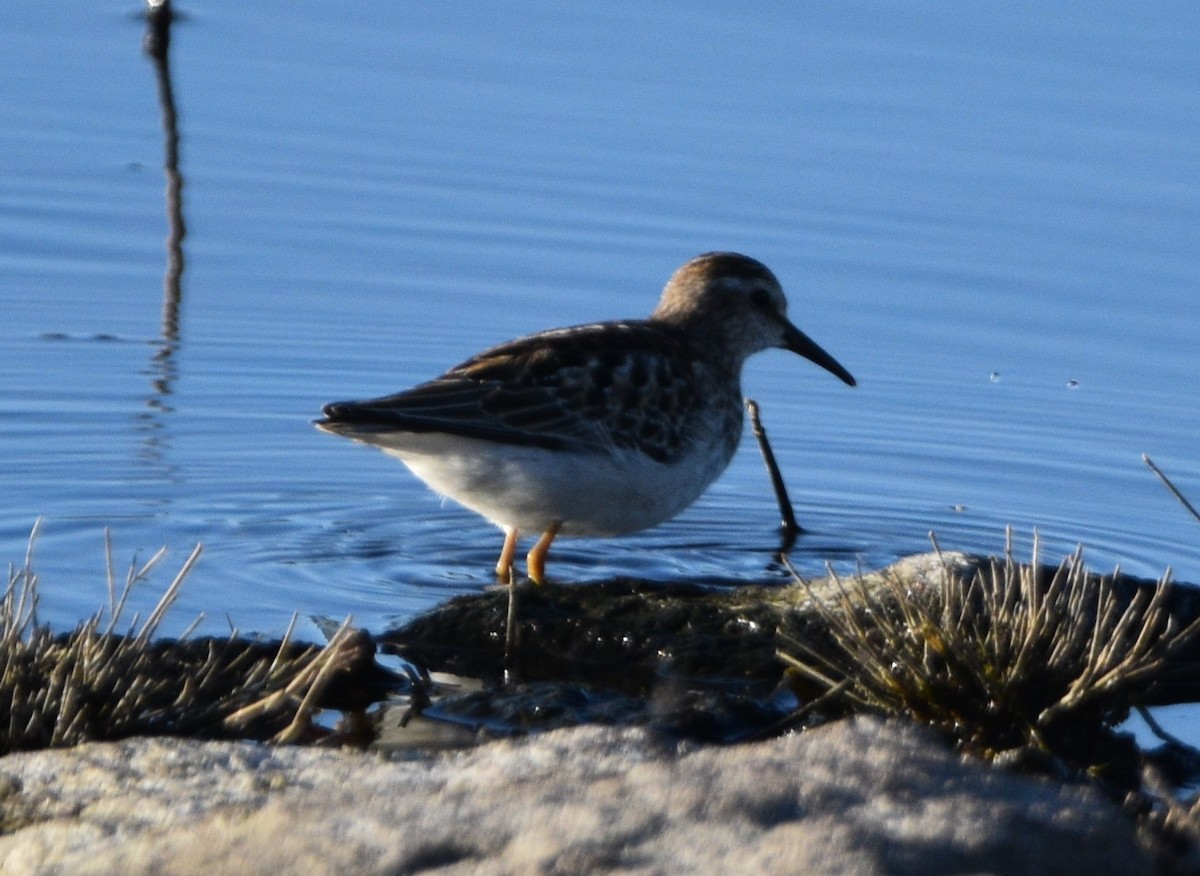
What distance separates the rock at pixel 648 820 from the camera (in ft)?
11.9

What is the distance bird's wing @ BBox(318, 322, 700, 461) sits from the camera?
7.62 meters

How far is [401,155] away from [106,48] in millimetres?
2720

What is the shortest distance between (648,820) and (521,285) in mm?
A: 8856

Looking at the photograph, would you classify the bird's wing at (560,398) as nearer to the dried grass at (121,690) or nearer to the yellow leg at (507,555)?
the yellow leg at (507,555)

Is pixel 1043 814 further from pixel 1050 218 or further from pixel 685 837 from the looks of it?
pixel 1050 218

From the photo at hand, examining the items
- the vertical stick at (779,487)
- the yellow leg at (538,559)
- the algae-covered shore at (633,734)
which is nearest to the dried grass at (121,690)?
the algae-covered shore at (633,734)

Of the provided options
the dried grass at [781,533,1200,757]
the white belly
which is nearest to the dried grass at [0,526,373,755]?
the dried grass at [781,533,1200,757]

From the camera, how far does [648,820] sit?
12.2ft

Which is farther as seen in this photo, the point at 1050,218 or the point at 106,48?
the point at 106,48

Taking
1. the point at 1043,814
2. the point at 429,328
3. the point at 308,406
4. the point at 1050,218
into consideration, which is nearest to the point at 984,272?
the point at 1050,218

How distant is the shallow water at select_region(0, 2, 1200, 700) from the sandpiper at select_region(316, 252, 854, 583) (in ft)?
1.63

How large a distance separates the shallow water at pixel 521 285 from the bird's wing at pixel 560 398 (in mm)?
733

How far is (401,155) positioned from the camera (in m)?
13.8

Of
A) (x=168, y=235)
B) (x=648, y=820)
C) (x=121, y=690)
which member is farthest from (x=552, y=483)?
(x=168, y=235)
